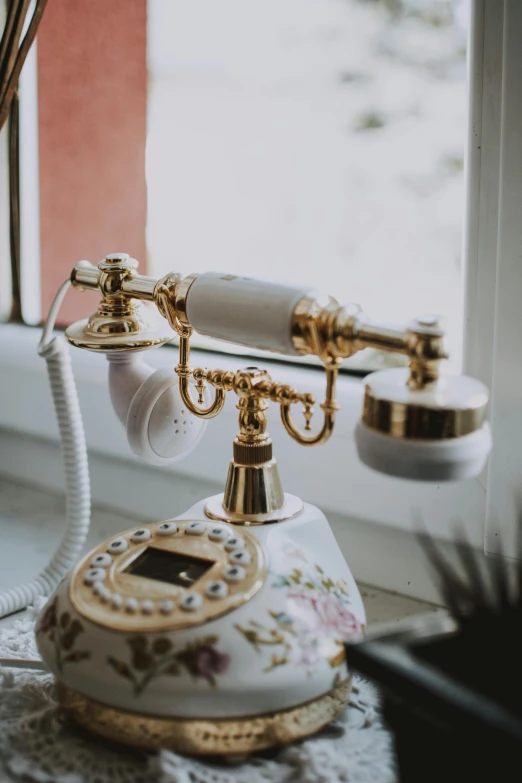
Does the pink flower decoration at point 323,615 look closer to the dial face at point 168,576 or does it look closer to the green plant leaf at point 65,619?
the dial face at point 168,576

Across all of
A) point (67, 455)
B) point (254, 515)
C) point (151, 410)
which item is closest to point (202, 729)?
point (254, 515)

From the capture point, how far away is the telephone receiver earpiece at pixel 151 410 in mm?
736

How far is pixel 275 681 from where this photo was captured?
0.55m

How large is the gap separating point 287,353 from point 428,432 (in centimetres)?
13

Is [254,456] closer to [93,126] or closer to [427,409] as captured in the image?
[427,409]

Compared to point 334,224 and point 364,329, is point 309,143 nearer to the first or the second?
point 334,224

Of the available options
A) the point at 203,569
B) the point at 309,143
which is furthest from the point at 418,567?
the point at 309,143

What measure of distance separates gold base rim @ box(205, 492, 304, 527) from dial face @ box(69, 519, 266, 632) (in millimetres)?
14

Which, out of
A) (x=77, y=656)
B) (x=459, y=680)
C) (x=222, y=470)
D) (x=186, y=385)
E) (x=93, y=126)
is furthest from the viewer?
(x=93, y=126)

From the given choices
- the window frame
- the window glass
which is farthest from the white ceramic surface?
the window glass

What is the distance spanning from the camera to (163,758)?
547 millimetres

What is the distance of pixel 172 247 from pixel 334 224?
0.83 feet

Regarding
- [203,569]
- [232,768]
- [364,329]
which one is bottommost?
[232,768]

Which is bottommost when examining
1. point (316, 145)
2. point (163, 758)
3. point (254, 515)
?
point (163, 758)
